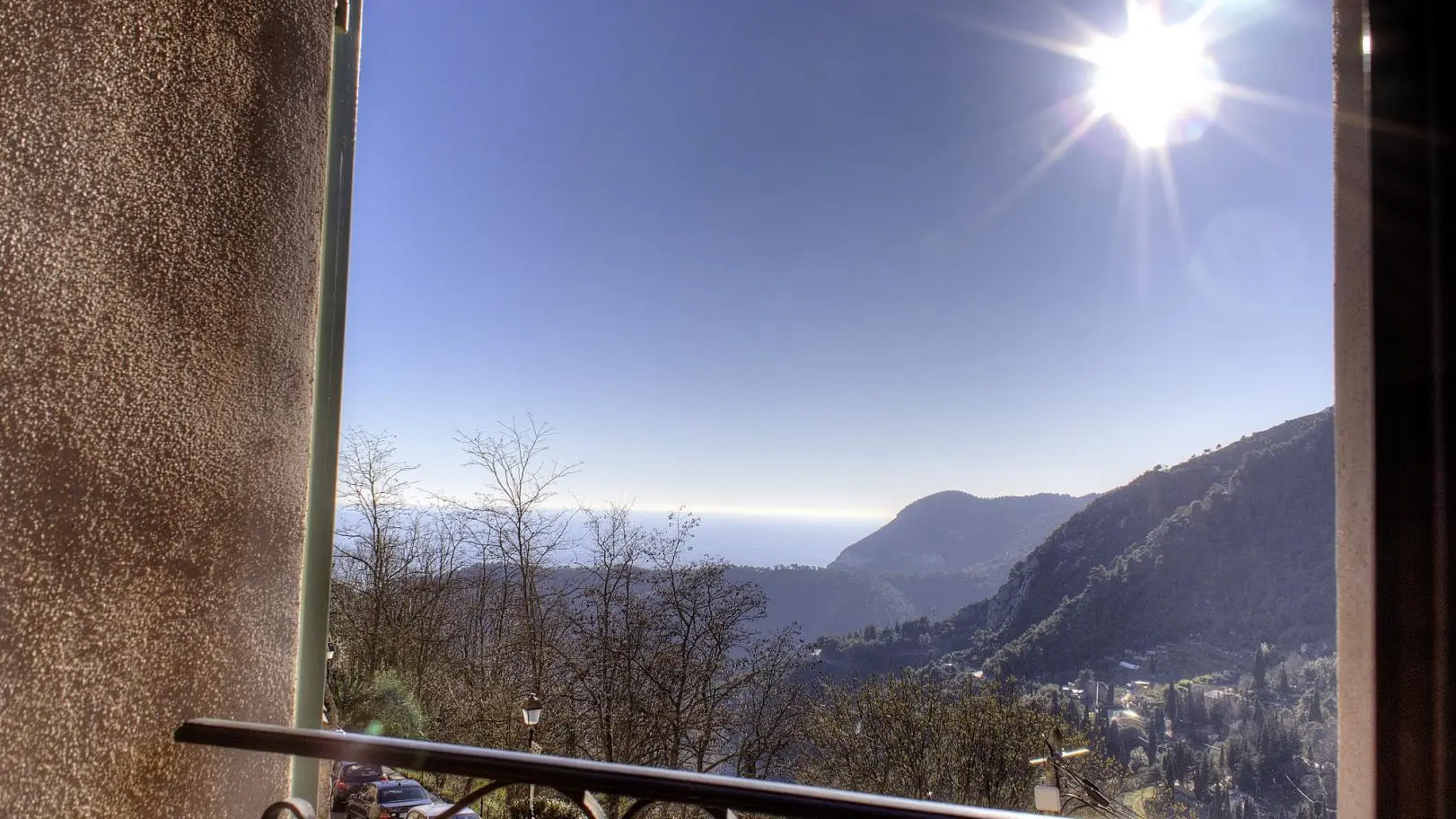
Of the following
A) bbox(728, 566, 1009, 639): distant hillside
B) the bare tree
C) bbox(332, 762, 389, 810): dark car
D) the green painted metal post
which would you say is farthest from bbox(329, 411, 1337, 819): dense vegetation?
bbox(728, 566, 1009, 639): distant hillside

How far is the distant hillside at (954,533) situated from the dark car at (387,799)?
6091 cm

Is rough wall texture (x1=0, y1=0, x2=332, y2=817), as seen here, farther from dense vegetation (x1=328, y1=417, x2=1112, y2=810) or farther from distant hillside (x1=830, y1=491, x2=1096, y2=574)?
distant hillside (x1=830, y1=491, x2=1096, y2=574)

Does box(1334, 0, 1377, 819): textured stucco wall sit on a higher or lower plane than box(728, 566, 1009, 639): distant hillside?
higher

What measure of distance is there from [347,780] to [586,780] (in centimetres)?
1053

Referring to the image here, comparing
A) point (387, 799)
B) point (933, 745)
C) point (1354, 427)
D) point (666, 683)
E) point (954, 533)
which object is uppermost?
point (1354, 427)

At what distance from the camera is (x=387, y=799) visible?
24.7 feet

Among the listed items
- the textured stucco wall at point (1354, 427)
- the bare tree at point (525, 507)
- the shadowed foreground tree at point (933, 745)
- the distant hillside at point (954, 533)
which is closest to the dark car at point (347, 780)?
the bare tree at point (525, 507)

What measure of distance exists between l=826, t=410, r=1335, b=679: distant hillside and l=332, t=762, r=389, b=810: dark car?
1948 cm

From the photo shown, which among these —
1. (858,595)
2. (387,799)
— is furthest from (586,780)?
(858,595)

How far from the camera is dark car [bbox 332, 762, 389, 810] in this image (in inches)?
321

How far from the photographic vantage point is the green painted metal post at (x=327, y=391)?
4.07 ft

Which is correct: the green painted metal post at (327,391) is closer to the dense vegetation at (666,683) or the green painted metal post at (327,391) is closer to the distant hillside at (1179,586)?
the dense vegetation at (666,683)

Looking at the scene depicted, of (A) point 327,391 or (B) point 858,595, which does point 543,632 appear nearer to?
(A) point 327,391

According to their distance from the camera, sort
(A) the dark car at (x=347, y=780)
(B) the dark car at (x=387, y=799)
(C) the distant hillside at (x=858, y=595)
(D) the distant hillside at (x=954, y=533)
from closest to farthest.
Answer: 1. (B) the dark car at (x=387, y=799)
2. (A) the dark car at (x=347, y=780)
3. (C) the distant hillside at (x=858, y=595)
4. (D) the distant hillside at (x=954, y=533)
